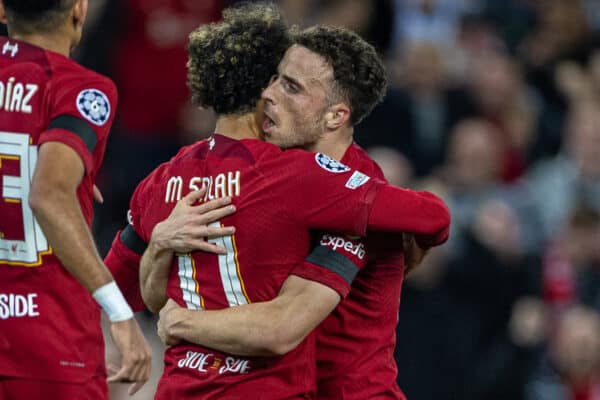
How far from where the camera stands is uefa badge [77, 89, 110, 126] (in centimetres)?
415

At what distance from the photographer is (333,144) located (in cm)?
460

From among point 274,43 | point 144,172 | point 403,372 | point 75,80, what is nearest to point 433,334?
point 403,372

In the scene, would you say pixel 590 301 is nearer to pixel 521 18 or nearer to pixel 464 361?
pixel 464 361

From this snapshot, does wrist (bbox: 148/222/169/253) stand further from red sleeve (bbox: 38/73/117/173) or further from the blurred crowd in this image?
the blurred crowd

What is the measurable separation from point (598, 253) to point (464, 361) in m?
1.16

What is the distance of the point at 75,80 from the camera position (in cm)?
419

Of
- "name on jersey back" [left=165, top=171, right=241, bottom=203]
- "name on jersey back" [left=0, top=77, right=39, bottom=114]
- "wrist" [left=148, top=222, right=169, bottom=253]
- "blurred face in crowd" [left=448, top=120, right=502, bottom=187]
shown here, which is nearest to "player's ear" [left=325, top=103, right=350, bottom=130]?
"name on jersey back" [left=165, top=171, right=241, bottom=203]

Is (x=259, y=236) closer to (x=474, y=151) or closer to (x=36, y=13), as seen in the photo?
(x=36, y=13)

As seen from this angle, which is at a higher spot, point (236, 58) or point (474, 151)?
point (236, 58)

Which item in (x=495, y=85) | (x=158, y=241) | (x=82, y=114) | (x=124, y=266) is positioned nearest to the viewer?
(x=82, y=114)

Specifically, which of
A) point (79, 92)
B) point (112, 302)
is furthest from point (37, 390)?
point (79, 92)

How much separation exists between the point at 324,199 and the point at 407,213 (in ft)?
Result: 0.96

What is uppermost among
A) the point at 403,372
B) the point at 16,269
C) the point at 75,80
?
the point at 75,80

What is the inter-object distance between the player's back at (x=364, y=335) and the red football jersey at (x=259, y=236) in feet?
0.46
